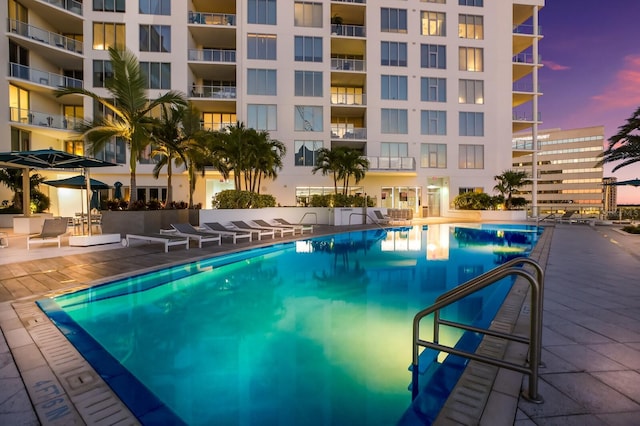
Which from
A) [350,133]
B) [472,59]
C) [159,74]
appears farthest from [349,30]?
[159,74]

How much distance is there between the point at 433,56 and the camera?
28062mm

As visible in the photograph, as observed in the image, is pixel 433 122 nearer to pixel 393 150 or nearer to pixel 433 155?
pixel 433 155

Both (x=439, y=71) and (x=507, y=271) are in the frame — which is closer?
(x=507, y=271)

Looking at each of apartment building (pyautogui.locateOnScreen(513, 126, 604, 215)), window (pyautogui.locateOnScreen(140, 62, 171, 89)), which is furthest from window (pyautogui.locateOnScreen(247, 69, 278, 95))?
apartment building (pyautogui.locateOnScreen(513, 126, 604, 215))

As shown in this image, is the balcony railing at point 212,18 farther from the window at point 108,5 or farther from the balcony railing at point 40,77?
the balcony railing at point 40,77

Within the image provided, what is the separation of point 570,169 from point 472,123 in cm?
10116

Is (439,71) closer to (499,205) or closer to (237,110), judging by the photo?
(499,205)

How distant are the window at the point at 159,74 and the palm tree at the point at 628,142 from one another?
26.9m

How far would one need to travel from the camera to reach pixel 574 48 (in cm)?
5003

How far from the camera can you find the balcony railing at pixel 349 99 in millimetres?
27192

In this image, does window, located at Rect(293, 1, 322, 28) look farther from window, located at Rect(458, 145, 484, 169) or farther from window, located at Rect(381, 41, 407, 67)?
window, located at Rect(458, 145, 484, 169)

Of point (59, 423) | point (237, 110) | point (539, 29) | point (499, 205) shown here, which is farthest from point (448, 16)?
point (59, 423)

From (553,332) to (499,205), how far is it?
85.1ft

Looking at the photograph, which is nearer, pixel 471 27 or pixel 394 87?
pixel 394 87
